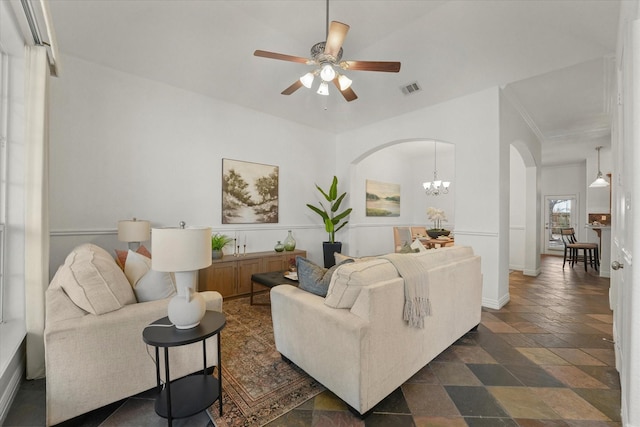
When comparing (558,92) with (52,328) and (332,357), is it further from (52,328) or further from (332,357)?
(52,328)

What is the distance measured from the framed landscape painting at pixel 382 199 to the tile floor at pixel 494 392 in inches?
187

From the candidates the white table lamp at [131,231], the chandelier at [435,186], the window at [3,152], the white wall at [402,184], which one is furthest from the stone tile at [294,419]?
the chandelier at [435,186]

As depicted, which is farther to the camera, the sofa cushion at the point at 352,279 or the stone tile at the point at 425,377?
the stone tile at the point at 425,377

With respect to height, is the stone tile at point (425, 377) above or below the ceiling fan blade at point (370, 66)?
below

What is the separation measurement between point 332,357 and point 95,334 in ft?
4.80

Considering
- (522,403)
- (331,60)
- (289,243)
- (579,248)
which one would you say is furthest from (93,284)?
(579,248)

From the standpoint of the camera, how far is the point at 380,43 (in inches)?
145

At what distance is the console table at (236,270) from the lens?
154 inches

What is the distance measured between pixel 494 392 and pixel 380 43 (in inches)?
156

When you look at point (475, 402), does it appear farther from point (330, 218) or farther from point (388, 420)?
point (330, 218)

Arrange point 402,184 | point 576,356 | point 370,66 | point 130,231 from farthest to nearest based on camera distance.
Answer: point 402,184
point 130,231
point 370,66
point 576,356

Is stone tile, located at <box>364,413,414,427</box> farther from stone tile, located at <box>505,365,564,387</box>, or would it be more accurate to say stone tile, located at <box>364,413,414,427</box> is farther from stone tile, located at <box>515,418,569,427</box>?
stone tile, located at <box>505,365,564,387</box>

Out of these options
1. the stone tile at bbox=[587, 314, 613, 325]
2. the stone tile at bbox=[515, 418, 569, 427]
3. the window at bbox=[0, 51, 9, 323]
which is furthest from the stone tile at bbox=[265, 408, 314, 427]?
the stone tile at bbox=[587, 314, 613, 325]

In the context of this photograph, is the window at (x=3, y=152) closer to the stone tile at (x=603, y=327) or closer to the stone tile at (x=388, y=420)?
the stone tile at (x=388, y=420)
